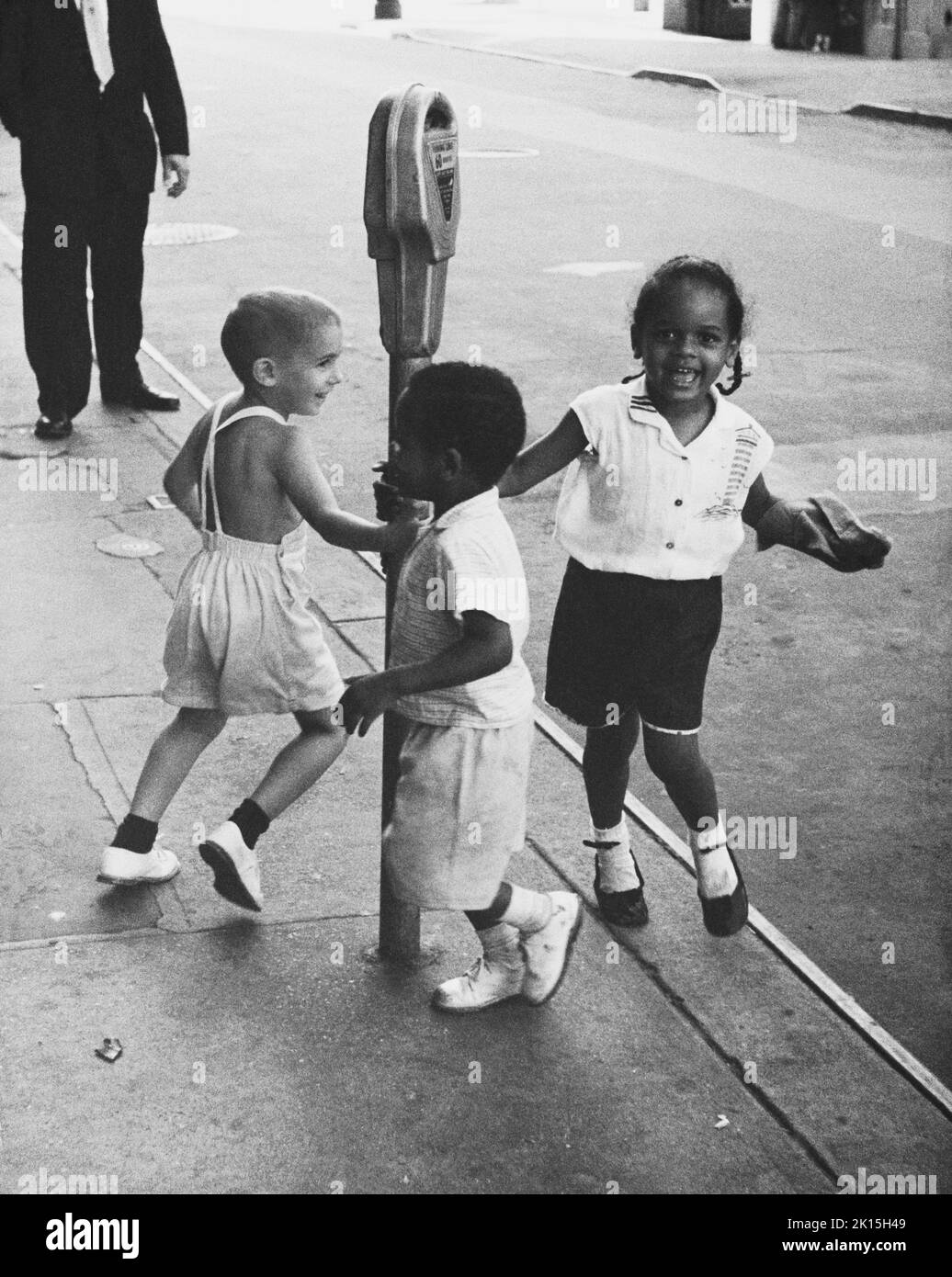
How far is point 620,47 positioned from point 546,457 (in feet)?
93.6

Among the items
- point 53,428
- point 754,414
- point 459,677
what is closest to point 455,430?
point 459,677

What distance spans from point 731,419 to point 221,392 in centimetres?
499

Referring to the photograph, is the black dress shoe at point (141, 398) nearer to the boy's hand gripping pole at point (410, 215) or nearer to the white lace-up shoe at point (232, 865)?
the white lace-up shoe at point (232, 865)

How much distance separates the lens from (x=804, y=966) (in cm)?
375

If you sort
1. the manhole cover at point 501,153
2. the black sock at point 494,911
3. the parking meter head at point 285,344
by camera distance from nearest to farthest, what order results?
the black sock at point 494,911
the parking meter head at point 285,344
the manhole cover at point 501,153

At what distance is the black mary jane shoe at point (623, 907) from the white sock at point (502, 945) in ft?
1.36

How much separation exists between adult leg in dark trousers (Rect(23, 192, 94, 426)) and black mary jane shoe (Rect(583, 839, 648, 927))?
436 cm

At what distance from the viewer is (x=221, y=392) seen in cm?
838

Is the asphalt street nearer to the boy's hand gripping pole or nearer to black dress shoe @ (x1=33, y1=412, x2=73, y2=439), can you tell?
black dress shoe @ (x1=33, y1=412, x2=73, y2=439)

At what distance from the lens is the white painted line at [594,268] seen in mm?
11531

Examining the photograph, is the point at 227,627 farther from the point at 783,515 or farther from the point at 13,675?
the point at 13,675

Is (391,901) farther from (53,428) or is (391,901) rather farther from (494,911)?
(53,428)

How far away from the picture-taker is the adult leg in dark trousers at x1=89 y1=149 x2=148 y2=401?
7668 mm
